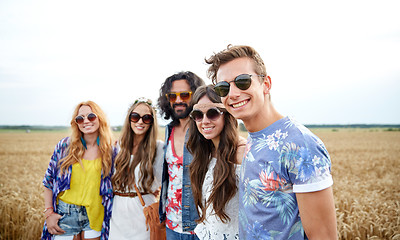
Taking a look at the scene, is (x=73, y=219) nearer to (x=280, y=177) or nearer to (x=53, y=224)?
(x=53, y=224)

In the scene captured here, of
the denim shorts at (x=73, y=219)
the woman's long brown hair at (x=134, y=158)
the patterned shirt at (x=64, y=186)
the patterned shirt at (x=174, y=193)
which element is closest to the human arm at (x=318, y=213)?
the patterned shirt at (x=174, y=193)

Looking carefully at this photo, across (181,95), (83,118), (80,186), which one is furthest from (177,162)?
(83,118)

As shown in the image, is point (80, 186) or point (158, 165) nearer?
point (80, 186)

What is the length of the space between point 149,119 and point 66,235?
6.57 ft

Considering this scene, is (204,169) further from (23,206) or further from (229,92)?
(23,206)

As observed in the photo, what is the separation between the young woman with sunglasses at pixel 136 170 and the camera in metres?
3.47

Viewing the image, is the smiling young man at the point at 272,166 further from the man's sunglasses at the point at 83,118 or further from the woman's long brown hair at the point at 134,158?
the man's sunglasses at the point at 83,118

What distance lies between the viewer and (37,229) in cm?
519

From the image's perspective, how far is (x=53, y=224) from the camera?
3.50 metres

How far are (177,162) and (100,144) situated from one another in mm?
1340

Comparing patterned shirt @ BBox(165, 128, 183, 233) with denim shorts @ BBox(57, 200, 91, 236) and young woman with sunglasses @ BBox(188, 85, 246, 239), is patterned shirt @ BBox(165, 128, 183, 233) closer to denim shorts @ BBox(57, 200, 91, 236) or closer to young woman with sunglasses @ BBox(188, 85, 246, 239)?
young woman with sunglasses @ BBox(188, 85, 246, 239)

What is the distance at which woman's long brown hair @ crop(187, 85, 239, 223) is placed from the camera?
7.82 feet

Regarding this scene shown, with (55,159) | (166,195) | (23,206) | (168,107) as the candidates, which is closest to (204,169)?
(166,195)

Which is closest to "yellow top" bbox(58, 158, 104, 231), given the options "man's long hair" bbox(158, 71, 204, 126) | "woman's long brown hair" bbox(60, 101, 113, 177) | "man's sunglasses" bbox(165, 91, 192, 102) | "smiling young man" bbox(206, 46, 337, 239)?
"woman's long brown hair" bbox(60, 101, 113, 177)
